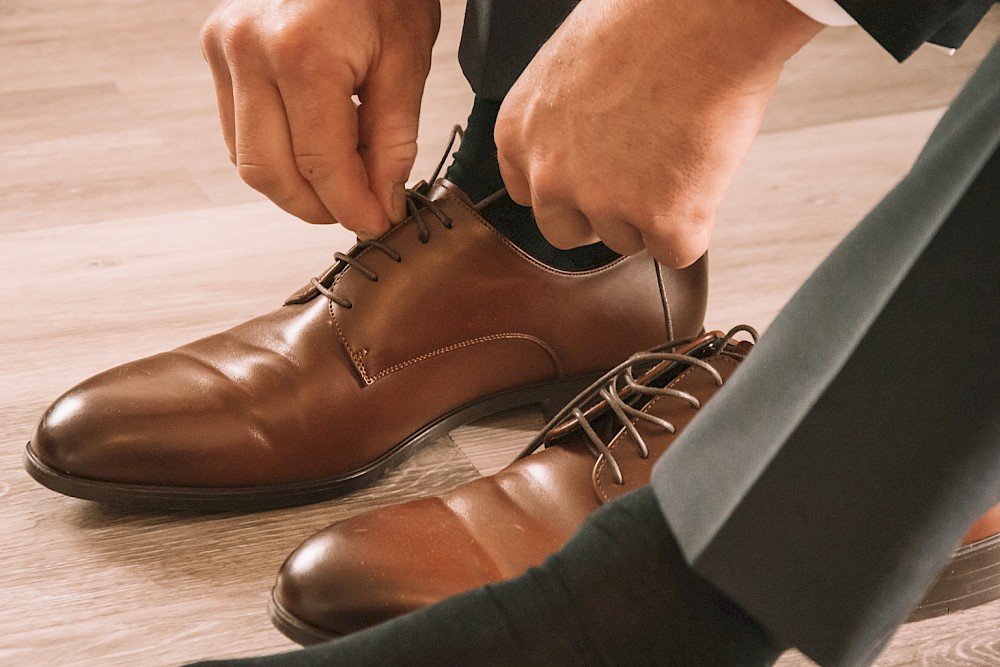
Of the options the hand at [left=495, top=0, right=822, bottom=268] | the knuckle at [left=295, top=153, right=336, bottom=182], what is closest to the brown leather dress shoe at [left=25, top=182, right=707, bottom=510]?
the knuckle at [left=295, top=153, right=336, bottom=182]

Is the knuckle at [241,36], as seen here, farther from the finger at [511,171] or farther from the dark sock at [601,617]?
the dark sock at [601,617]

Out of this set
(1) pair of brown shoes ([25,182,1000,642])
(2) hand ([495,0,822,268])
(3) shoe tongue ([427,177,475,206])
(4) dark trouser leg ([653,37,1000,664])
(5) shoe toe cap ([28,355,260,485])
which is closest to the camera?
(4) dark trouser leg ([653,37,1000,664])

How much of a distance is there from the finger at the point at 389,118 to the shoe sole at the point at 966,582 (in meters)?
0.46

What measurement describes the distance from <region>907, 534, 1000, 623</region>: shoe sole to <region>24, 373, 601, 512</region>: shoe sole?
35 centimetres

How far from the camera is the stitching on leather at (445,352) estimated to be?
801 millimetres

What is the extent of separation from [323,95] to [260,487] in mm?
289

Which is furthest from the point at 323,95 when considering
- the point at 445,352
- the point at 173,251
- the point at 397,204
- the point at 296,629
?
the point at 173,251

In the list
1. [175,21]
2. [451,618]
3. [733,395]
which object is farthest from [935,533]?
[175,21]

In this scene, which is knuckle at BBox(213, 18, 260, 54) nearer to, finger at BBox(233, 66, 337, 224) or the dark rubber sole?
finger at BBox(233, 66, 337, 224)

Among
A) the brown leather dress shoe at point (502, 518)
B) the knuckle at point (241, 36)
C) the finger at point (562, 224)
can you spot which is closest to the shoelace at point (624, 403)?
the brown leather dress shoe at point (502, 518)

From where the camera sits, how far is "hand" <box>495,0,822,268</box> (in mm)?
526

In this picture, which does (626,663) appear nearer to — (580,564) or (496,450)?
(580,564)

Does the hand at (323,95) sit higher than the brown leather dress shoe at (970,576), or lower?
higher

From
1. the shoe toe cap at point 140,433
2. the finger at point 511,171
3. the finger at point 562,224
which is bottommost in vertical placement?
the shoe toe cap at point 140,433
